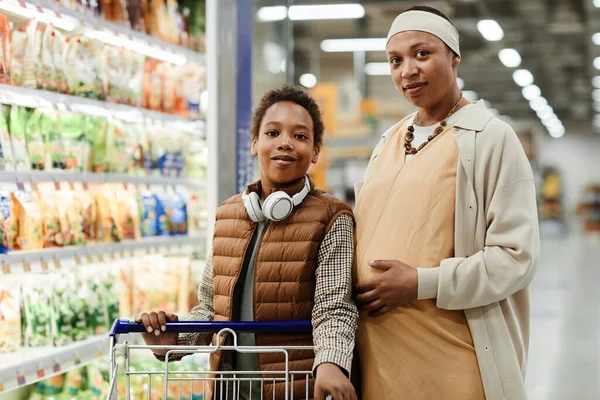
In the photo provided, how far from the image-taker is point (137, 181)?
3961 mm

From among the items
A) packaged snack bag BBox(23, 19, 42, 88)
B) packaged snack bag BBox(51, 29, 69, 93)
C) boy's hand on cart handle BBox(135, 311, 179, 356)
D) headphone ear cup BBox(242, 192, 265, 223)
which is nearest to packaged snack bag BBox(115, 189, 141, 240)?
packaged snack bag BBox(51, 29, 69, 93)

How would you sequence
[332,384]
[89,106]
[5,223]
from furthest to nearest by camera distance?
[89,106]
[5,223]
[332,384]

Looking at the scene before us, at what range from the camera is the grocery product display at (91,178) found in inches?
124

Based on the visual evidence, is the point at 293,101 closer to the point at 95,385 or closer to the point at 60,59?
the point at 60,59

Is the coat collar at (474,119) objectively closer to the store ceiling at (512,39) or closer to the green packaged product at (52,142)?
the green packaged product at (52,142)

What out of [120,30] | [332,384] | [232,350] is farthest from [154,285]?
[332,384]

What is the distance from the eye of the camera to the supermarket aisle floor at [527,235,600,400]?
5.96m

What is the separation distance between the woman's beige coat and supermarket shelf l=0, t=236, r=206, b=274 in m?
1.72

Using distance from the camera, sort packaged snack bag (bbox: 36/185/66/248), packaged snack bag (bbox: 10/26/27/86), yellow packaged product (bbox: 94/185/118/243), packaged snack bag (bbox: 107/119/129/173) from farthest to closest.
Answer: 1. packaged snack bag (bbox: 107/119/129/173)
2. yellow packaged product (bbox: 94/185/118/243)
3. packaged snack bag (bbox: 36/185/66/248)
4. packaged snack bag (bbox: 10/26/27/86)

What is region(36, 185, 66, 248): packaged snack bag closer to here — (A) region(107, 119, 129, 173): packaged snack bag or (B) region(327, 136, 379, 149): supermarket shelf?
(A) region(107, 119, 129, 173): packaged snack bag

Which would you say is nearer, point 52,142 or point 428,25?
point 428,25

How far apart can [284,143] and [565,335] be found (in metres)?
6.76

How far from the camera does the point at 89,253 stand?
3.48m

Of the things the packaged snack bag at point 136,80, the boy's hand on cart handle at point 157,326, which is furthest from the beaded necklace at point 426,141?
the packaged snack bag at point 136,80
